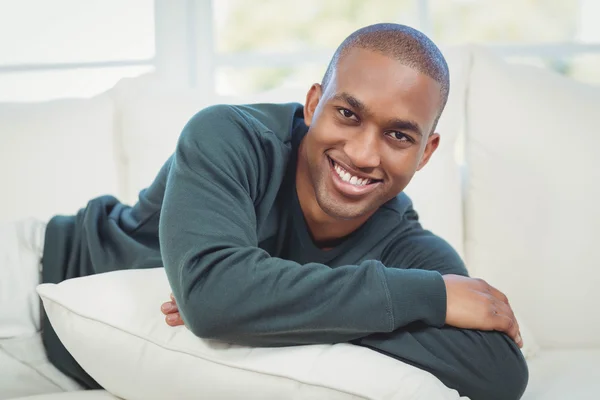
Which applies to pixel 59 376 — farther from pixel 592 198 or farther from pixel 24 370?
pixel 592 198

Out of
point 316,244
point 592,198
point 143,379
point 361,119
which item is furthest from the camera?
point 592,198

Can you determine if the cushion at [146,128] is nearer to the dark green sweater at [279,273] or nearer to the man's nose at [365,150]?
the dark green sweater at [279,273]

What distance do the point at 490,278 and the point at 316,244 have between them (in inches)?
21.5

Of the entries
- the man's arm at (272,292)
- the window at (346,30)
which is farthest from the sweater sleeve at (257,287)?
the window at (346,30)

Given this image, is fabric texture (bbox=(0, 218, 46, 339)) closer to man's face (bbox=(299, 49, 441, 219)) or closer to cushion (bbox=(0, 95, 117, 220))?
cushion (bbox=(0, 95, 117, 220))

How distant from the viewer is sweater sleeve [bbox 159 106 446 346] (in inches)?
41.1

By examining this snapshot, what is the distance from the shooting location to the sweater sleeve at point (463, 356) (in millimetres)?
1105

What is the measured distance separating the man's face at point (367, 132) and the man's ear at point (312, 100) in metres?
0.05

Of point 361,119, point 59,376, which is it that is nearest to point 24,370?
point 59,376

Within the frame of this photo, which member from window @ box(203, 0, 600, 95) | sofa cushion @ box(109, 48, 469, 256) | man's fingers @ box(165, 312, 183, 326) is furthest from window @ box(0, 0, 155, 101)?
man's fingers @ box(165, 312, 183, 326)

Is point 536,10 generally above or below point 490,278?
above

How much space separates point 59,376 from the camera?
1.39m

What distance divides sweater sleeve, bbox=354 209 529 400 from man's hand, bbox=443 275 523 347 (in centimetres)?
1

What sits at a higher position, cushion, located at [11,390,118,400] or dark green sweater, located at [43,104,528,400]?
dark green sweater, located at [43,104,528,400]
